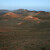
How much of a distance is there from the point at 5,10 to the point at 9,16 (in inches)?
58.2

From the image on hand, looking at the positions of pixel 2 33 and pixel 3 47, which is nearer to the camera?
pixel 3 47

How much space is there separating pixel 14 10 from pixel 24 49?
27.4 ft

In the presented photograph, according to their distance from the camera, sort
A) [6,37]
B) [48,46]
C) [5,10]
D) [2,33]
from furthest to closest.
A: 1. [5,10]
2. [2,33]
3. [6,37]
4. [48,46]

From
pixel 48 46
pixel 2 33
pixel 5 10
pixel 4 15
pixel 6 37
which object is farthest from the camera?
pixel 5 10

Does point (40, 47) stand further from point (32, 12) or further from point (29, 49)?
point (32, 12)

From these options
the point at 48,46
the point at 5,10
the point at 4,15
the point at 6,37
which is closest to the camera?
the point at 48,46

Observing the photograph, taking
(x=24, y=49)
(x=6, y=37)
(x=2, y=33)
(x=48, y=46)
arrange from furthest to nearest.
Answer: (x=2, y=33) < (x=6, y=37) < (x=48, y=46) < (x=24, y=49)

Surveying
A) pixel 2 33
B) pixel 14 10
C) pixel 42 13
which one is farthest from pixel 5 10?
pixel 2 33

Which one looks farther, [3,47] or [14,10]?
[14,10]

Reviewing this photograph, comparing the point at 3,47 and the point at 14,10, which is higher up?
the point at 14,10

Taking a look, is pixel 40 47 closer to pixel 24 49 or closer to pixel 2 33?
pixel 24 49

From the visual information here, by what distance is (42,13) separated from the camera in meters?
12.0

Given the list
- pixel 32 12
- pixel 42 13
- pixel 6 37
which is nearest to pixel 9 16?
pixel 32 12

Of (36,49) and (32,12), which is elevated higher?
(32,12)
